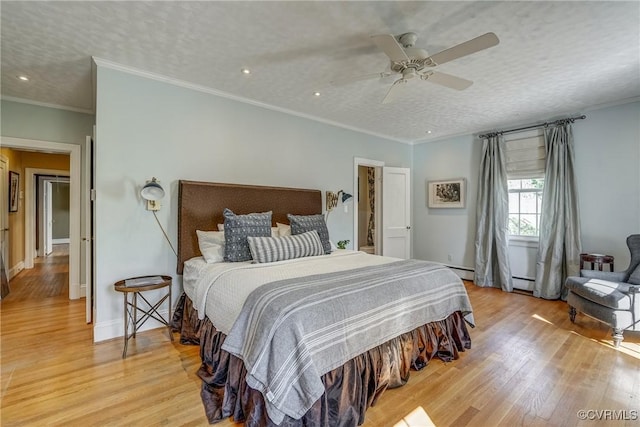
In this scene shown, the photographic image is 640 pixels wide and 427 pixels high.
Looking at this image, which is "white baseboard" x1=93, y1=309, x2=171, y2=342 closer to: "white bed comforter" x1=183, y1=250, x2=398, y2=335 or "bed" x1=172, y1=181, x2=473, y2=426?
"bed" x1=172, y1=181, x2=473, y2=426

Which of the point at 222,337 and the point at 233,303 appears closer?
the point at 233,303

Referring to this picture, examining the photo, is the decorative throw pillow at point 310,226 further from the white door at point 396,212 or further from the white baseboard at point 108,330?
the white door at point 396,212

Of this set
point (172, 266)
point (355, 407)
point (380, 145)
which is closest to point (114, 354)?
point (172, 266)

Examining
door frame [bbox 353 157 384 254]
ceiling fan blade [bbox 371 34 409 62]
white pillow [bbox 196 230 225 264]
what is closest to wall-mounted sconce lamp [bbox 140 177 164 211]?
white pillow [bbox 196 230 225 264]

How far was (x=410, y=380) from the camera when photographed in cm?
221

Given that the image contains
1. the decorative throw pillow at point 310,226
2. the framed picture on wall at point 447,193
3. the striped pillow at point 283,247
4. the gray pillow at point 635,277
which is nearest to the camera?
the striped pillow at point 283,247

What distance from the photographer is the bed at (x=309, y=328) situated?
156 centimetres

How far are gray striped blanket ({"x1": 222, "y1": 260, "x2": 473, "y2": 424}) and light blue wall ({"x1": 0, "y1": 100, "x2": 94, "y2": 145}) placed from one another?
3874mm

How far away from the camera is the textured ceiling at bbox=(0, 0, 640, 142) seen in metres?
2.04

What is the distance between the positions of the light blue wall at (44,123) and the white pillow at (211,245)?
2.52 m

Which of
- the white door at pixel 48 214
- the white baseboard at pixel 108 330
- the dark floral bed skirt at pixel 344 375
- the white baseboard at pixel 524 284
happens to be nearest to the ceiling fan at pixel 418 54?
the dark floral bed skirt at pixel 344 375

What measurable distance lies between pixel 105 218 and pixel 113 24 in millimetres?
1678

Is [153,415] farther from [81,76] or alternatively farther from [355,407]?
[81,76]

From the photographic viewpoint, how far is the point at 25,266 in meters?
5.71
